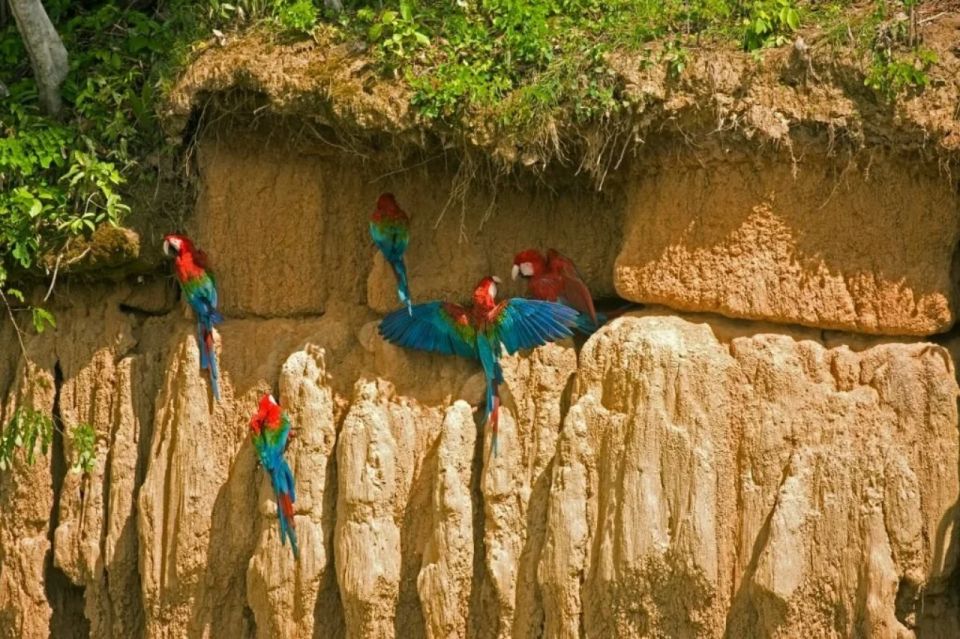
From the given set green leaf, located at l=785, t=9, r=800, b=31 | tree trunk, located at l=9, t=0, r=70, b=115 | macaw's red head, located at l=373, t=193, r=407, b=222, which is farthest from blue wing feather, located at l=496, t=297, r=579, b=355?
tree trunk, located at l=9, t=0, r=70, b=115

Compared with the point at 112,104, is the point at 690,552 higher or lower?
lower

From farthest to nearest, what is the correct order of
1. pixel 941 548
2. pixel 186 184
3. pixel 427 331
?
pixel 186 184, pixel 427 331, pixel 941 548

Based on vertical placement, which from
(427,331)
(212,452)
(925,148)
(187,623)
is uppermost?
(925,148)

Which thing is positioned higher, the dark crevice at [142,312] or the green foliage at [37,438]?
the dark crevice at [142,312]

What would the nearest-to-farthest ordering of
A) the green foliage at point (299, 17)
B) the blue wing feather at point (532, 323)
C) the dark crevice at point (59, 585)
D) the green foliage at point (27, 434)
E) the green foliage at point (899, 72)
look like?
1. the green foliage at point (899, 72)
2. the blue wing feather at point (532, 323)
3. the green foliage at point (299, 17)
4. the green foliage at point (27, 434)
5. the dark crevice at point (59, 585)

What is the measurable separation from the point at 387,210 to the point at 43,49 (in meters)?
1.84

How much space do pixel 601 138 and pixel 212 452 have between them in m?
2.19

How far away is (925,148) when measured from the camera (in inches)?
249

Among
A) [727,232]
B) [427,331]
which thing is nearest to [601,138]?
[727,232]

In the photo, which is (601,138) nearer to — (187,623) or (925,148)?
(925,148)

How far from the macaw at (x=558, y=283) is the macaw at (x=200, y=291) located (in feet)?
4.49

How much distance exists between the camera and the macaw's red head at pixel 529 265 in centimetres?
703

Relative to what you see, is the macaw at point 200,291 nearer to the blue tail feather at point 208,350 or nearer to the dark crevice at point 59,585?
the blue tail feather at point 208,350

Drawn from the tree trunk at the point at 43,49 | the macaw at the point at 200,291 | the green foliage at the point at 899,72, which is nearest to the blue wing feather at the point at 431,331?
the macaw at the point at 200,291
